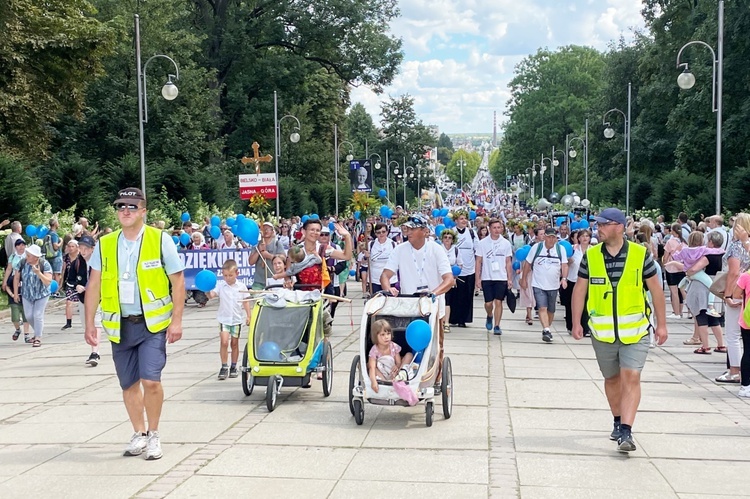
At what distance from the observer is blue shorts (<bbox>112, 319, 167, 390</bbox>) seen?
748 centimetres

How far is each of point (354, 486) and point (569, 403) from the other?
3808 mm

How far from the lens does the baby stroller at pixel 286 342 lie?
390 inches

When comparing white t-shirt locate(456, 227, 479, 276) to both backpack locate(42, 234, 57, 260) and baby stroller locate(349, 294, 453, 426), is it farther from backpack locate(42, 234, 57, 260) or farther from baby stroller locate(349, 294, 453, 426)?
backpack locate(42, 234, 57, 260)

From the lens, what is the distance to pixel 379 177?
117 meters

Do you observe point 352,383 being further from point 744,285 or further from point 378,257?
point 378,257

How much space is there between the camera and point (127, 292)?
7.47 metres

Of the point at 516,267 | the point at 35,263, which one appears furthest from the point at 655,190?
the point at 35,263

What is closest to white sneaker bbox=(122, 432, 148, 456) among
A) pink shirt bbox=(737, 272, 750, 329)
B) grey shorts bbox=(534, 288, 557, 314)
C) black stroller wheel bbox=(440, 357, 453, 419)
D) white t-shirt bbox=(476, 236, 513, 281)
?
black stroller wheel bbox=(440, 357, 453, 419)

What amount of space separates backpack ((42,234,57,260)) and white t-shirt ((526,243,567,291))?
10.5 meters

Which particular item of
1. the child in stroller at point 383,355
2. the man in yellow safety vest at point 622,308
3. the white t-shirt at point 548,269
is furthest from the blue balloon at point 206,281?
the white t-shirt at point 548,269

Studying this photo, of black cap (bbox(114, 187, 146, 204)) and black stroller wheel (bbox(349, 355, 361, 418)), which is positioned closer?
black cap (bbox(114, 187, 146, 204))

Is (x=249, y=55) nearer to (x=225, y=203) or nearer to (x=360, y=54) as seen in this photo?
(x=360, y=54)

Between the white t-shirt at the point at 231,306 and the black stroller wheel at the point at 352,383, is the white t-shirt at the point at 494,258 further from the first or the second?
the black stroller wheel at the point at 352,383

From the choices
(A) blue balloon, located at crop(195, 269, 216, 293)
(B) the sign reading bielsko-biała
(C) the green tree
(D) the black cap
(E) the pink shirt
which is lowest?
(E) the pink shirt
